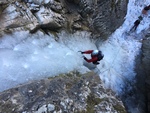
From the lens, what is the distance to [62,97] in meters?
6.82

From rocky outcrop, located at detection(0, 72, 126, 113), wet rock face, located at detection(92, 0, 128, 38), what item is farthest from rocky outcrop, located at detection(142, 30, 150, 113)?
rocky outcrop, located at detection(0, 72, 126, 113)

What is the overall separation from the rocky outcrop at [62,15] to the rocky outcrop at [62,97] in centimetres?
267

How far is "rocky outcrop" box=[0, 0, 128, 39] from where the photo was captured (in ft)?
29.4

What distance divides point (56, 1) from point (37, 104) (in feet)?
17.2

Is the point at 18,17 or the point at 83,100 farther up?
the point at 18,17

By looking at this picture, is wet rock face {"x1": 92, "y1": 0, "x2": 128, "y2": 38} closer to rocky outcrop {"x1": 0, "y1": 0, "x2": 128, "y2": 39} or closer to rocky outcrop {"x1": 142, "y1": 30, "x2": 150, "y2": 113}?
rocky outcrop {"x1": 0, "y1": 0, "x2": 128, "y2": 39}

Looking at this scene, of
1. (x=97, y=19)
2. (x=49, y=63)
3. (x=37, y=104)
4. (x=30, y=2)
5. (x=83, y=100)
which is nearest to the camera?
(x=37, y=104)

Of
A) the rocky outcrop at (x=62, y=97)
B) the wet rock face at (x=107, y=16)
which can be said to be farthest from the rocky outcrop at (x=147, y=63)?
the rocky outcrop at (x=62, y=97)

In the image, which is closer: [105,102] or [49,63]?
[105,102]

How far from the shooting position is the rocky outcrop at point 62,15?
29.4ft

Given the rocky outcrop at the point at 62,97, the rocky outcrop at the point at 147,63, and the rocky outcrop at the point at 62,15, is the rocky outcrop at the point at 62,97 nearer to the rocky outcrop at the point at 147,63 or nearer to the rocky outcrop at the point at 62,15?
the rocky outcrop at the point at 62,15

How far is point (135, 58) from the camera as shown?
13.2 meters

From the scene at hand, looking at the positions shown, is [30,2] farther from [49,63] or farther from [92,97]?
[92,97]

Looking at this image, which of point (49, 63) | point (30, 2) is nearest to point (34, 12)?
point (30, 2)
